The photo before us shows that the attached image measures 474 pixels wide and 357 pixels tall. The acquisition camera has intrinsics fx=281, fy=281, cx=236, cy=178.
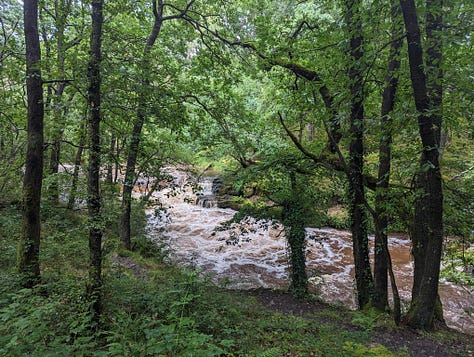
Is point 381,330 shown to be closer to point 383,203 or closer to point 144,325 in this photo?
point 383,203

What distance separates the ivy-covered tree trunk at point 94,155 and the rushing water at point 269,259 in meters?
2.56

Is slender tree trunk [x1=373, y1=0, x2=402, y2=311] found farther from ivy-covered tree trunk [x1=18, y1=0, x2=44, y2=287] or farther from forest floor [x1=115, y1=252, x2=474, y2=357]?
ivy-covered tree trunk [x1=18, y1=0, x2=44, y2=287]

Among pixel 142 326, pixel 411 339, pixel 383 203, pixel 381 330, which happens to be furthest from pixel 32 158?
pixel 411 339

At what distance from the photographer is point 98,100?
374 centimetres

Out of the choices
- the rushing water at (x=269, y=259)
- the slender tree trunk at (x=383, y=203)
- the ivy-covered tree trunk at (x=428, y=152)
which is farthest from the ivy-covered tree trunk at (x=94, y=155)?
the slender tree trunk at (x=383, y=203)

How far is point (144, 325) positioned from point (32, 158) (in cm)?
336

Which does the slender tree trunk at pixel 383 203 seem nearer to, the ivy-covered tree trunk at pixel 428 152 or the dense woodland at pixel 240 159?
the dense woodland at pixel 240 159

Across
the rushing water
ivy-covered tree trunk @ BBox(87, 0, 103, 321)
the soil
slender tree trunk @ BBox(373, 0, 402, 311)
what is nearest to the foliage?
ivy-covered tree trunk @ BBox(87, 0, 103, 321)

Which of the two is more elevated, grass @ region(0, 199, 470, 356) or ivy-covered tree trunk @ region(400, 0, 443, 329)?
ivy-covered tree trunk @ region(400, 0, 443, 329)

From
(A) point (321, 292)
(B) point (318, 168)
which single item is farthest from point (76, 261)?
(A) point (321, 292)

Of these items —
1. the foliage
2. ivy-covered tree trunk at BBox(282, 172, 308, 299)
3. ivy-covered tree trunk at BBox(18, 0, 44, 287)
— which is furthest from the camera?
ivy-covered tree trunk at BBox(282, 172, 308, 299)

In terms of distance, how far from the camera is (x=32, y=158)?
452cm

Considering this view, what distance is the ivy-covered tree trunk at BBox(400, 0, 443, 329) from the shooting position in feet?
10.8

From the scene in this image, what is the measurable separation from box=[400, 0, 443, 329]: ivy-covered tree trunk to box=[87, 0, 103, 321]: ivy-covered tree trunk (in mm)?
3782
